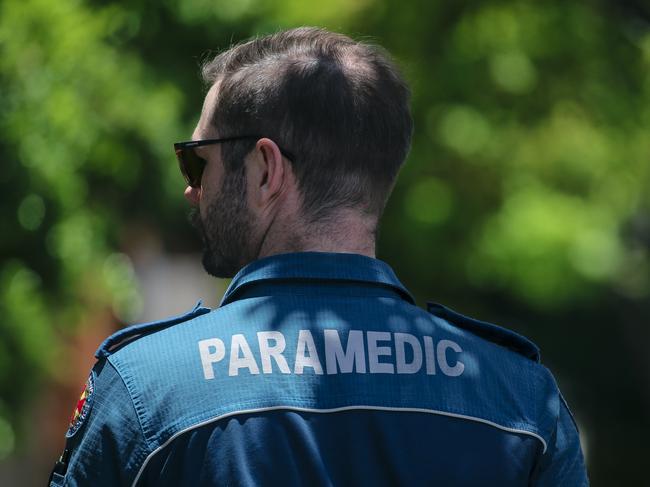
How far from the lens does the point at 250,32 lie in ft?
29.3

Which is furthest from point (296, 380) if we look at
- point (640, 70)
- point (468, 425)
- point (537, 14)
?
point (537, 14)

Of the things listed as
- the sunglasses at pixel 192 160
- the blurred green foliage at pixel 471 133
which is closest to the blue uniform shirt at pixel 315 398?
the sunglasses at pixel 192 160

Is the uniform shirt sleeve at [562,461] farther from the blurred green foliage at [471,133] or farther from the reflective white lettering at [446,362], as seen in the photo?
the blurred green foliage at [471,133]

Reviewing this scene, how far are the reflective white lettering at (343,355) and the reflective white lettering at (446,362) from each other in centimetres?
14

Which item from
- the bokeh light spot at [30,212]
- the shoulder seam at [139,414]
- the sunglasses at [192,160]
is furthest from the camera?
the bokeh light spot at [30,212]

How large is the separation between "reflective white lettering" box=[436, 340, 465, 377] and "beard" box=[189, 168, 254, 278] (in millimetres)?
397

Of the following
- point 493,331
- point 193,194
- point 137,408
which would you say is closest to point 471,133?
point 193,194

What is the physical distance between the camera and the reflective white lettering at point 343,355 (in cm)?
202

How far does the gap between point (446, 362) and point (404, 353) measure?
0.26 ft

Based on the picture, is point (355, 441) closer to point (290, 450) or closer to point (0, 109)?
point (290, 450)

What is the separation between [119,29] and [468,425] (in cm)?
617

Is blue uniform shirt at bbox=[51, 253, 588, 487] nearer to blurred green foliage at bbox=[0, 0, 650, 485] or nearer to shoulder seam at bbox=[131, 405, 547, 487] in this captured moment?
shoulder seam at bbox=[131, 405, 547, 487]

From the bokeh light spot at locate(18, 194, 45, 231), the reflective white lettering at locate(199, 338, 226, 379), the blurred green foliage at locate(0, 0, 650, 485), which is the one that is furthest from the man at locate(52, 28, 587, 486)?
the blurred green foliage at locate(0, 0, 650, 485)

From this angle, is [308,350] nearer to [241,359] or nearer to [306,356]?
[306,356]
